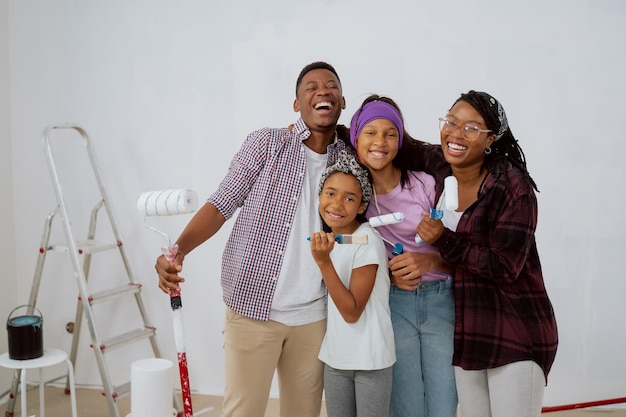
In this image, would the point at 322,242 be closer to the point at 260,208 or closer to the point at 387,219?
the point at 387,219

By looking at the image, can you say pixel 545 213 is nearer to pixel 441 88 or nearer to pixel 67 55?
pixel 441 88

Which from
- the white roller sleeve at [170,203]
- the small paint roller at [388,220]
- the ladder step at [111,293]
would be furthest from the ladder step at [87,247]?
the small paint roller at [388,220]

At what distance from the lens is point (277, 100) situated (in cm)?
331

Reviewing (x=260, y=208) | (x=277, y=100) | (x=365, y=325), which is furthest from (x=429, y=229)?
(x=277, y=100)

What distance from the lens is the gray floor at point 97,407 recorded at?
3.15 m

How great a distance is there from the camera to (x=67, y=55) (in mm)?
3527

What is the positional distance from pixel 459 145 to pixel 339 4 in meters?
1.71

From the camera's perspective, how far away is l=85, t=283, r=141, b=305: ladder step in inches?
116

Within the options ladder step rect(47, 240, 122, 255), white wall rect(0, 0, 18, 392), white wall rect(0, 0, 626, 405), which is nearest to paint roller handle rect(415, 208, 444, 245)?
white wall rect(0, 0, 626, 405)

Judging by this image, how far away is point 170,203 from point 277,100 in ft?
5.67

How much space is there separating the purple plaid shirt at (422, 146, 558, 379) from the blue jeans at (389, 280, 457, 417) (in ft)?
0.18

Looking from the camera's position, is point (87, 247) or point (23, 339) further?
point (87, 247)

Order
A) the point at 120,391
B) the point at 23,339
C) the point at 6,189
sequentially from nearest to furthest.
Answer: the point at 23,339 → the point at 120,391 → the point at 6,189

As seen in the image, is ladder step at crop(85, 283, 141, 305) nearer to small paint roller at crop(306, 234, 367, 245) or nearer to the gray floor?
the gray floor
